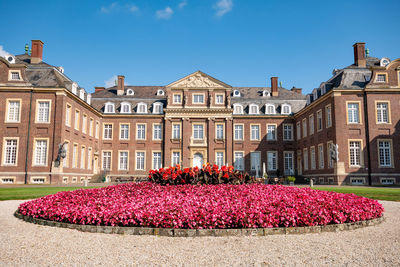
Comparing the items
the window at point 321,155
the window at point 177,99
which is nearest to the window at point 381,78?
the window at point 321,155

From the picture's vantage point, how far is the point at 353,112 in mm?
25062

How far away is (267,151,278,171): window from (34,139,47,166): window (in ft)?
71.3

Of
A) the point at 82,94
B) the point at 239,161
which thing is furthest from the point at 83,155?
the point at 239,161

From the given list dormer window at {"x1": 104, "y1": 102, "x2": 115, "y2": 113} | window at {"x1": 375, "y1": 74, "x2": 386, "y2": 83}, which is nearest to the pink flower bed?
window at {"x1": 375, "y1": 74, "x2": 386, "y2": 83}

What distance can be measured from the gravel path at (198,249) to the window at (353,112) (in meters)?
20.4

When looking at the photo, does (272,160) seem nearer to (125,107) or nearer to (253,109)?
(253,109)

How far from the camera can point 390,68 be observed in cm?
2502

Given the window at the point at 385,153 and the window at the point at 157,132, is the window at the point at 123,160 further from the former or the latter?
the window at the point at 385,153

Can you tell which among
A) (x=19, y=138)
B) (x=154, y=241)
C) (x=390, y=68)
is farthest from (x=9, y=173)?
(x=390, y=68)

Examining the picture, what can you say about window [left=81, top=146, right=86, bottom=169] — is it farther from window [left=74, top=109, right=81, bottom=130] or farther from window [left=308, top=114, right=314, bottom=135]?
window [left=308, top=114, right=314, bottom=135]

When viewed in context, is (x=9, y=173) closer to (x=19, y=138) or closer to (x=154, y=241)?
(x=19, y=138)

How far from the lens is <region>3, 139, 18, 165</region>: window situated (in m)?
24.8

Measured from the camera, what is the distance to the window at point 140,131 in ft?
113

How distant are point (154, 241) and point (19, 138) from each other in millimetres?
23585
